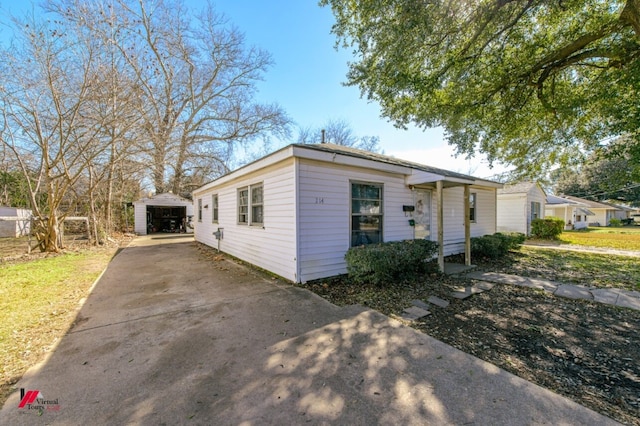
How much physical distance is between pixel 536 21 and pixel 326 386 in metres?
9.57

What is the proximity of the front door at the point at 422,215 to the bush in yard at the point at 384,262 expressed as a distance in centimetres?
→ 164

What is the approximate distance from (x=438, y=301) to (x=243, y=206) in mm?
5770

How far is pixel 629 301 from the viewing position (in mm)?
4258

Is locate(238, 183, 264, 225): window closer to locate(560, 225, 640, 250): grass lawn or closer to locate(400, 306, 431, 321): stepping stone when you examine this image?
locate(400, 306, 431, 321): stepping stone

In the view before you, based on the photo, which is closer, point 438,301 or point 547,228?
point 438,301

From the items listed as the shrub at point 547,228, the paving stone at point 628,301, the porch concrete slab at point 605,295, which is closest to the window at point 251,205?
the porch concrete slab at point 605,295

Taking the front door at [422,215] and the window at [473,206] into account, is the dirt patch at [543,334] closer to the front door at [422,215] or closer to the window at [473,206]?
the front door at [422,215]

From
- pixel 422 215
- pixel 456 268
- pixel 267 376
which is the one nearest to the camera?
pixel 267 376

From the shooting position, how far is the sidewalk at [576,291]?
14.1ft

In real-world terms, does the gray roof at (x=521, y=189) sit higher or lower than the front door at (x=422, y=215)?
higher

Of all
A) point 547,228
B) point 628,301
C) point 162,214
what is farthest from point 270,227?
point 162,214

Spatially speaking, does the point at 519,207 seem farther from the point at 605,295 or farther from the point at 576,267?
the point at 605,295

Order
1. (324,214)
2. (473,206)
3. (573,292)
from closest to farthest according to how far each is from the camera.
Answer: (573,292), (324,214), (473,206)

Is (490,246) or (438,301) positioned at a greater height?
(490,246)
